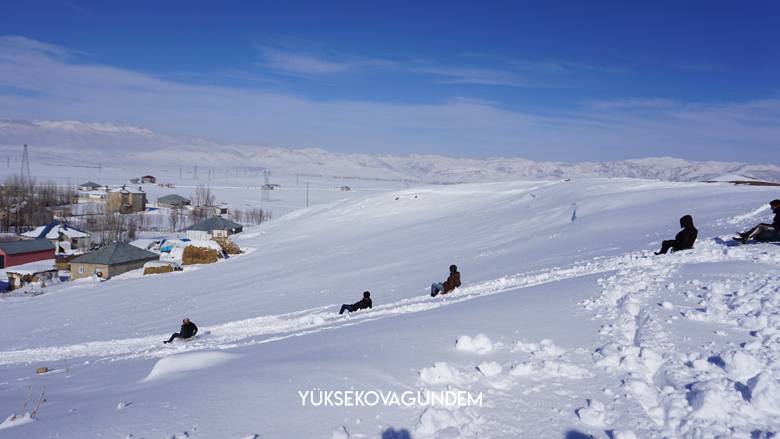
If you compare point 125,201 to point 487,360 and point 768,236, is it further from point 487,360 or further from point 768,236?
point 487,360

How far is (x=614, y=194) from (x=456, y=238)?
9.80 m

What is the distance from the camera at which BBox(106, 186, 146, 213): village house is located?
79875 millimetres

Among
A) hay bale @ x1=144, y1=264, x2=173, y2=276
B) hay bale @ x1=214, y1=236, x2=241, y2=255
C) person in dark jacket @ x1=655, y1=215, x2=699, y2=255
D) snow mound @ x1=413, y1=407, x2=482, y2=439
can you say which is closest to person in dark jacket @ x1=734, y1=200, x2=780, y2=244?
person in dark jacket @ x1=655, y1=215, x2=699, y2=255

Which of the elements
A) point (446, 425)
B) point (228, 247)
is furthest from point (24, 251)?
point (446, 425)

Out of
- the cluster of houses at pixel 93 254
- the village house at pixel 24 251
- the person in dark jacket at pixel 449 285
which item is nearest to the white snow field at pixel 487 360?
the person in dark jacket at pixel 449 285

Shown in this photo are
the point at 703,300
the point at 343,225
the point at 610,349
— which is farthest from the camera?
the point at 343,225

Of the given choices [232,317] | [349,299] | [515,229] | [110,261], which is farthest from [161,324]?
[110,261]

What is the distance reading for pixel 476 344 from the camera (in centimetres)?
578

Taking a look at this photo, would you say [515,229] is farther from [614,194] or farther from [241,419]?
[241,419]

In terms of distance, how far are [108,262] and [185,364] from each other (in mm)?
31602

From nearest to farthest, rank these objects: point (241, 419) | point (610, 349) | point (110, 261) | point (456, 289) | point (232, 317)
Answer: point (241, 419)
point (610, 349)
point (456, 289)
point (232, 317)
point (110, 261)

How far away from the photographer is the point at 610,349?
213 inches

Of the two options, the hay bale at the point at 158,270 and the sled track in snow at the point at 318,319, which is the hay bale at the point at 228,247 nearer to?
the hay bale at the point at 158,270

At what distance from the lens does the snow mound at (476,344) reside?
5711 mm
